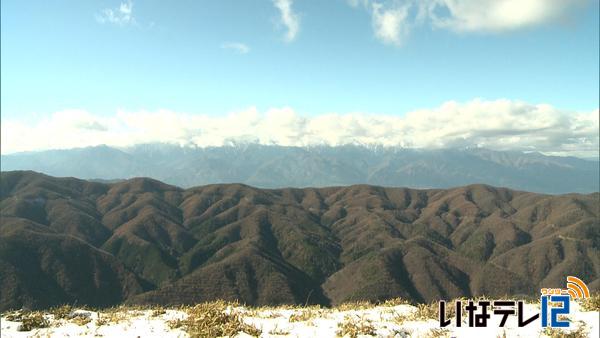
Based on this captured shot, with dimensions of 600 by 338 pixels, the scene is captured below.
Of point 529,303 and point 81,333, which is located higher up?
point 81,333

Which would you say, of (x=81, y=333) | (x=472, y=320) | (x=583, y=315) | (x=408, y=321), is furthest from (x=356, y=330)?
(x=81, y=333)

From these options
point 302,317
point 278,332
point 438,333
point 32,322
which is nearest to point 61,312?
point 32,322

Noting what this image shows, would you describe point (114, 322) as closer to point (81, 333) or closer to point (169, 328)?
point (81, 333)

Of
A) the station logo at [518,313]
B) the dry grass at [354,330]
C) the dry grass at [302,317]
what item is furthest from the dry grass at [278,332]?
the station logo at [518,313]

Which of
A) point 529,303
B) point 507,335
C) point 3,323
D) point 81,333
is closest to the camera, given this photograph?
point 507,335

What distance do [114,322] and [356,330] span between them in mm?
9684

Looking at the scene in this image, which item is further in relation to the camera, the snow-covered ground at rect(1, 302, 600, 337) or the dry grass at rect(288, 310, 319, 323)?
the dry grass at rect(288, 310, 319, 323)

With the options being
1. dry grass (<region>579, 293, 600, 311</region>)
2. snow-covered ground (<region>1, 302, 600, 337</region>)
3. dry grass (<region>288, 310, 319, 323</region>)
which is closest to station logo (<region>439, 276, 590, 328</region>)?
snow-covered ground (<region>1, 302, 600, 337</region>)

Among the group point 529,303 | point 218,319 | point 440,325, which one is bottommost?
point 529,303

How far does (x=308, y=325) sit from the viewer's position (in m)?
13.4

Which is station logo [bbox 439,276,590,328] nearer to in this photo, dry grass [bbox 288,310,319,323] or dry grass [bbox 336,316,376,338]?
dry grass [bbox 336,316,376,338]

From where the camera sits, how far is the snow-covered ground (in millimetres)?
12195

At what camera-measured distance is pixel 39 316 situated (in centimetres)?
1455

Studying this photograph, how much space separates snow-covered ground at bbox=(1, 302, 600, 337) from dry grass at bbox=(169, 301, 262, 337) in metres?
0.07
